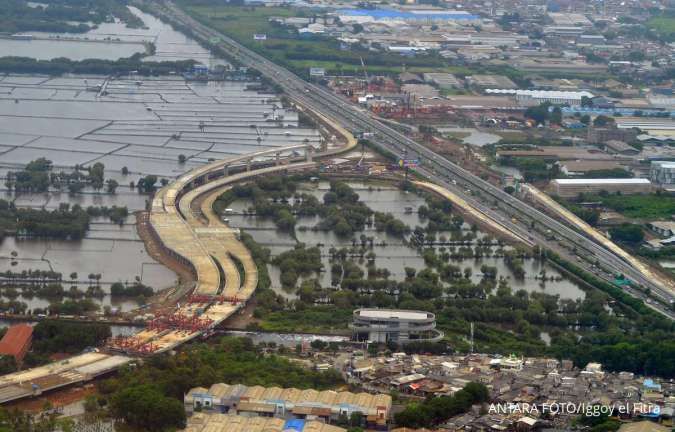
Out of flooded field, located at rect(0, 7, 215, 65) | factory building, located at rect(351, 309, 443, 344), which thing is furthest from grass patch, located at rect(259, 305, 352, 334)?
flooded field, located at rect(0, 7, 215, 65)

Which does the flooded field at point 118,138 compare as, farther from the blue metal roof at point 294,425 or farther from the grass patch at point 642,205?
the grass patch at point 642,205

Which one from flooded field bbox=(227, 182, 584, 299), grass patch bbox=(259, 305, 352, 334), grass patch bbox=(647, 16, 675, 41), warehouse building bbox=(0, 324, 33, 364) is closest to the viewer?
warehouse building bbox=(0, 324, 33, 364)

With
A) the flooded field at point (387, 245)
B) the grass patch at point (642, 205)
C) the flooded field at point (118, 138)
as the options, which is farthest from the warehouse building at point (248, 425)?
the grass patch at point (642, 205)

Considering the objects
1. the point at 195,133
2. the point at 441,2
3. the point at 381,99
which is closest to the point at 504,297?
the point at 195,133

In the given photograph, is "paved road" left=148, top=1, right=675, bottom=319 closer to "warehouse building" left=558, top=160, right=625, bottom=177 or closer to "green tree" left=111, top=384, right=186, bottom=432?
"warehouse building" left=558, top=160, right=625, bottom=177

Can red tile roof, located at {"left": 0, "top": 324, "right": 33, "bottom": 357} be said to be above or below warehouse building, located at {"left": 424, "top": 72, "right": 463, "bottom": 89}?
below

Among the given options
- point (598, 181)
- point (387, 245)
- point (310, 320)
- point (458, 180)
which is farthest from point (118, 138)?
point (310, 320)

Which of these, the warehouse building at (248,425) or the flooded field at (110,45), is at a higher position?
the flooded field at (110,45)

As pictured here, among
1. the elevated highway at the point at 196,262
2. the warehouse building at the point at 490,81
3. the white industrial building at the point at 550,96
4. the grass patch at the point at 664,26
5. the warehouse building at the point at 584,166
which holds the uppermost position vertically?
the grass patch at the point at 664,26
